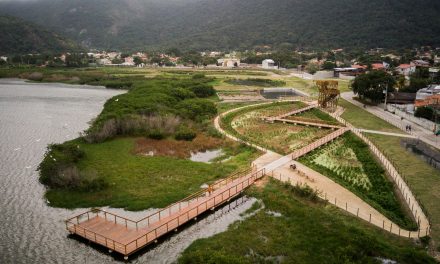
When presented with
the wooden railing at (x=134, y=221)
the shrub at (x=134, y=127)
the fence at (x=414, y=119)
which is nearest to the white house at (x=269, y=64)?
the fence at (x=414, y=119)

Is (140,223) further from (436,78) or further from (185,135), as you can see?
(436,78)

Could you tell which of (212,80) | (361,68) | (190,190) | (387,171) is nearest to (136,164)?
(190,190)

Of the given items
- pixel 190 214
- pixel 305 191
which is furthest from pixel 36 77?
pixel 305 191

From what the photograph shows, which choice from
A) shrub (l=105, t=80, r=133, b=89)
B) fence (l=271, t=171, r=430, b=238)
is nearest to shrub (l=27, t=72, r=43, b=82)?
shrub (l=105, t=80, r=133, b=89)

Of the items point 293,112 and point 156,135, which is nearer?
point 156,135

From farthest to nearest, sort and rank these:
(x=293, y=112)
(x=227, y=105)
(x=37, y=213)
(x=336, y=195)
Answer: (x=227, y=105)
(x=293, y=112)
(x=336, y=195)
(x=37, y=213)

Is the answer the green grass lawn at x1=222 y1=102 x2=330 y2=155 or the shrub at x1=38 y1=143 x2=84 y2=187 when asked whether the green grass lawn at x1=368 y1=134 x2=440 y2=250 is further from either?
the shrub at x1=38 y1=143 x2=84 y2=187

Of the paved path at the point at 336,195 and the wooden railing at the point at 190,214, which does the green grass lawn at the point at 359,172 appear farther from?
the wooden railing at the point at 190,214
